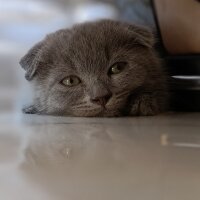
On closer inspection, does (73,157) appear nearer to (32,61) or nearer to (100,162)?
(100,162)

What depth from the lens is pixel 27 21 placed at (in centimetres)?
205

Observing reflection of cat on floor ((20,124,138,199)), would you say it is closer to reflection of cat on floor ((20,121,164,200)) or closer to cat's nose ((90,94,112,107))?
reflection of cat on floor ((20,121,164,200))

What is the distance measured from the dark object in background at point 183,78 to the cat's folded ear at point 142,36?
14 centimetres

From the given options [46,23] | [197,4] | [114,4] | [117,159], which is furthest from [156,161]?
[46,23]

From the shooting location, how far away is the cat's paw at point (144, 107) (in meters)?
1.30

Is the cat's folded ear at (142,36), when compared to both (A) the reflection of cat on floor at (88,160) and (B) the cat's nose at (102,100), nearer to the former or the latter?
(B) the cat's nose at (102,100)

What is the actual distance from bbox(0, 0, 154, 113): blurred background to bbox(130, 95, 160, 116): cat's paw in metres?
0.54

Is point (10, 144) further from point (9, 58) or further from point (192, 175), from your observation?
point (9, 58)

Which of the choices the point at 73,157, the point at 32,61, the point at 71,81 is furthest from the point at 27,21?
the point at 73,157

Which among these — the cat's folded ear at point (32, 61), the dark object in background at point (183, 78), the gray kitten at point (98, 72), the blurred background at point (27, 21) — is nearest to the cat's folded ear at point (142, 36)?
the gray kitten at point (98, 72)

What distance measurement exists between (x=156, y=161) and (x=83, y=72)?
0.69 m

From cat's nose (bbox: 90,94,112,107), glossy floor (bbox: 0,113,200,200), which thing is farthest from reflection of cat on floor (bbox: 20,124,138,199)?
cat's nose (bbox: 90,94,112,107)

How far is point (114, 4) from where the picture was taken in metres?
1.79

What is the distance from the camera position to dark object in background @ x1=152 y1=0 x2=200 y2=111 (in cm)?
145
